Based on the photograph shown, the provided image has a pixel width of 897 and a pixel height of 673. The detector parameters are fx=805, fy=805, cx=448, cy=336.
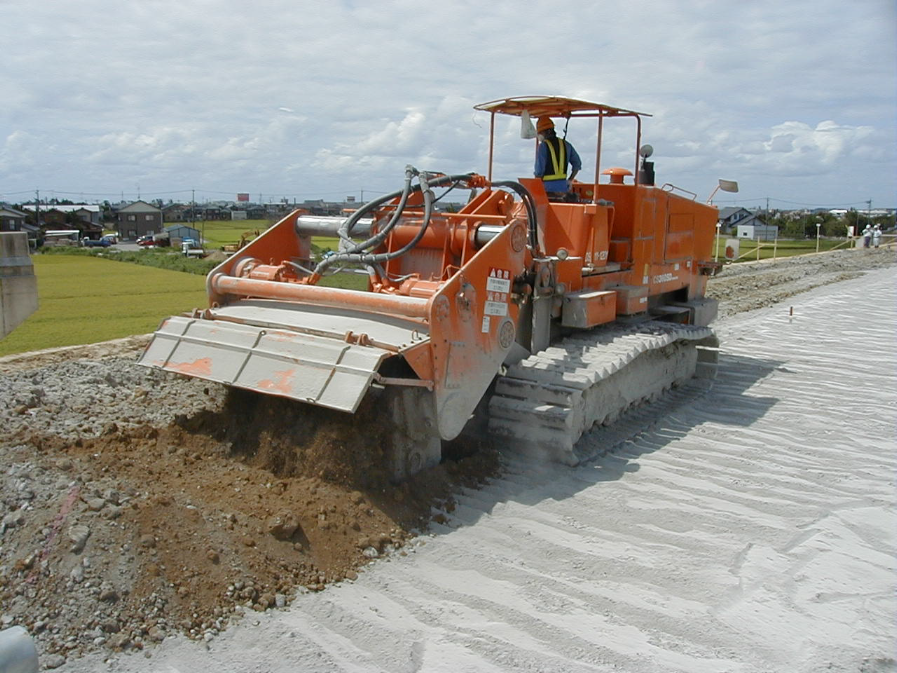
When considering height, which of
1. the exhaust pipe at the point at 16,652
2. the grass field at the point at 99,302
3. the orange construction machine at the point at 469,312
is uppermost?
the orange construction machine at the point at 469,312

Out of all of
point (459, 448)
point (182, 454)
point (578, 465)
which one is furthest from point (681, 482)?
point (182, 454)

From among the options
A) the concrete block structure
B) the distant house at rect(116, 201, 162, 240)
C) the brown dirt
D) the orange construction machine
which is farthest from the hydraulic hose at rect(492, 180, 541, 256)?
the distant house at rect(116, 201, 162, 240)

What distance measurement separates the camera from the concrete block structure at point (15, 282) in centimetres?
624

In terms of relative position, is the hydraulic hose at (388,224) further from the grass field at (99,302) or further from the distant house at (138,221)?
the distant house at (138,221)

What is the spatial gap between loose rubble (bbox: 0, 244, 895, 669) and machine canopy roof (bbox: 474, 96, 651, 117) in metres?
3.30

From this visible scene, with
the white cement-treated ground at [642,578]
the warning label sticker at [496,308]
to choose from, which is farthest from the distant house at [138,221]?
the white cement-treated ground at [642,578]

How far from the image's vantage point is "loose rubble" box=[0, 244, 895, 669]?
3.93m

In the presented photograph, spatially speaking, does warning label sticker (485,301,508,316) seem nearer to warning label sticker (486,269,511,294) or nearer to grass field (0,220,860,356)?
warning label sticker (486,269,511,294)

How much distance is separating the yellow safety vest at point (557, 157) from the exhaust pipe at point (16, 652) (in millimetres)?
6378

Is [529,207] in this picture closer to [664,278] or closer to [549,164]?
[549,164]

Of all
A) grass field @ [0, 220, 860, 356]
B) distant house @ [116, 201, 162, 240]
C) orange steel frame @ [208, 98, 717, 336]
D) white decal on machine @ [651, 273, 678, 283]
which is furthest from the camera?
distant house @ [116, 201, 162, 240]

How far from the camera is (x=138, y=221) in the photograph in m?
63.8

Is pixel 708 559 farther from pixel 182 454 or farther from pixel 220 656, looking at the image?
pixel 182 454

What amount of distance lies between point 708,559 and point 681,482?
1261 millimetres
